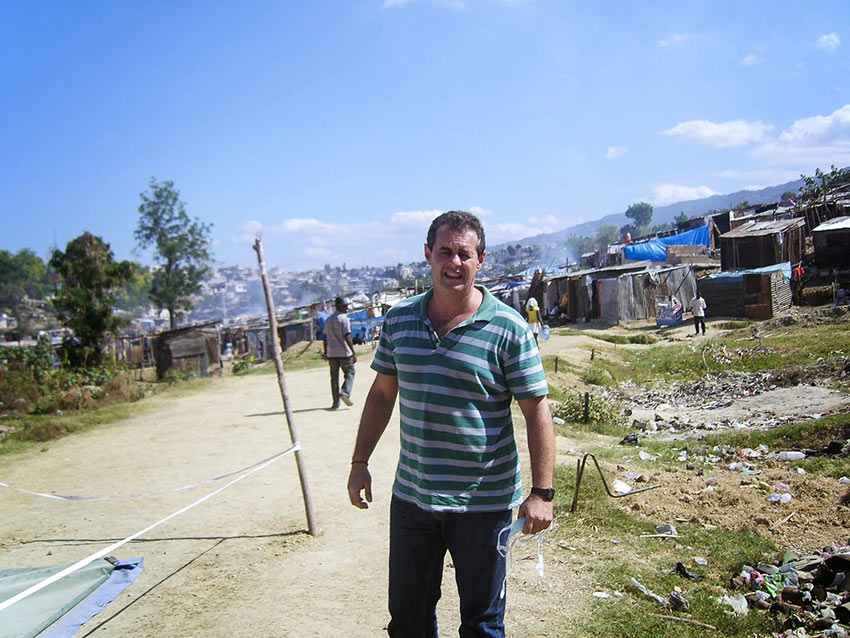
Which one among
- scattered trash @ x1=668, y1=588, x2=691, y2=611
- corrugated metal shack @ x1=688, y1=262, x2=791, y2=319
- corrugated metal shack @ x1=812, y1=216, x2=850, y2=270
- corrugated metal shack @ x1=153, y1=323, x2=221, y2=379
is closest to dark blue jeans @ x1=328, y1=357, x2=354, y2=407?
scattered trash @ x1=668, y1=588, x2=691, y2=611

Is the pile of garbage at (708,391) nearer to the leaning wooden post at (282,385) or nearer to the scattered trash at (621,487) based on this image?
the scattered trash at (621,487)

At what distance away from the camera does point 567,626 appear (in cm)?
329

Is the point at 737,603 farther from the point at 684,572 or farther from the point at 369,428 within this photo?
the point at 369,428

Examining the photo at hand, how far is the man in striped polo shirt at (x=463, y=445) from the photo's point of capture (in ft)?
7.39

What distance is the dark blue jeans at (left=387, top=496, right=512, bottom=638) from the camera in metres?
2.24

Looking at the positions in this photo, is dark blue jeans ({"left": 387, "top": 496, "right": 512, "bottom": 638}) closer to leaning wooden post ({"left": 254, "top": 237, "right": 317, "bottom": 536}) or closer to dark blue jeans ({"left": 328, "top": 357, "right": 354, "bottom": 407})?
leaning wooden post ({"left": 254, "top": 237, "right": 317, "bottom": 536})

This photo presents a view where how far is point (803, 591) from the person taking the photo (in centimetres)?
349

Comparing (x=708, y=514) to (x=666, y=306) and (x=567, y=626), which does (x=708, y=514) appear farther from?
(x=666, y=306)

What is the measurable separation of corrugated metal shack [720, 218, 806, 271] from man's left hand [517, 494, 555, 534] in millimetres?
24937

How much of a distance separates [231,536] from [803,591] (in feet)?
13.4

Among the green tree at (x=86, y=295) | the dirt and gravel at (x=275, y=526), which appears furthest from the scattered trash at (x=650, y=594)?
the green tree at (x=86, y=295)

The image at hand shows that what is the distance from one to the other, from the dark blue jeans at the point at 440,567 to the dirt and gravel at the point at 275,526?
106 cm

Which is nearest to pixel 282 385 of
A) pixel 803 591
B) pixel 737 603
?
pixel 737 603

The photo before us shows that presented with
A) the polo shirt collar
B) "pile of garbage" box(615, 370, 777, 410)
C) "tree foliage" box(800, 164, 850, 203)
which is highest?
"tree foliage" box(800, 164, 850, 203)
